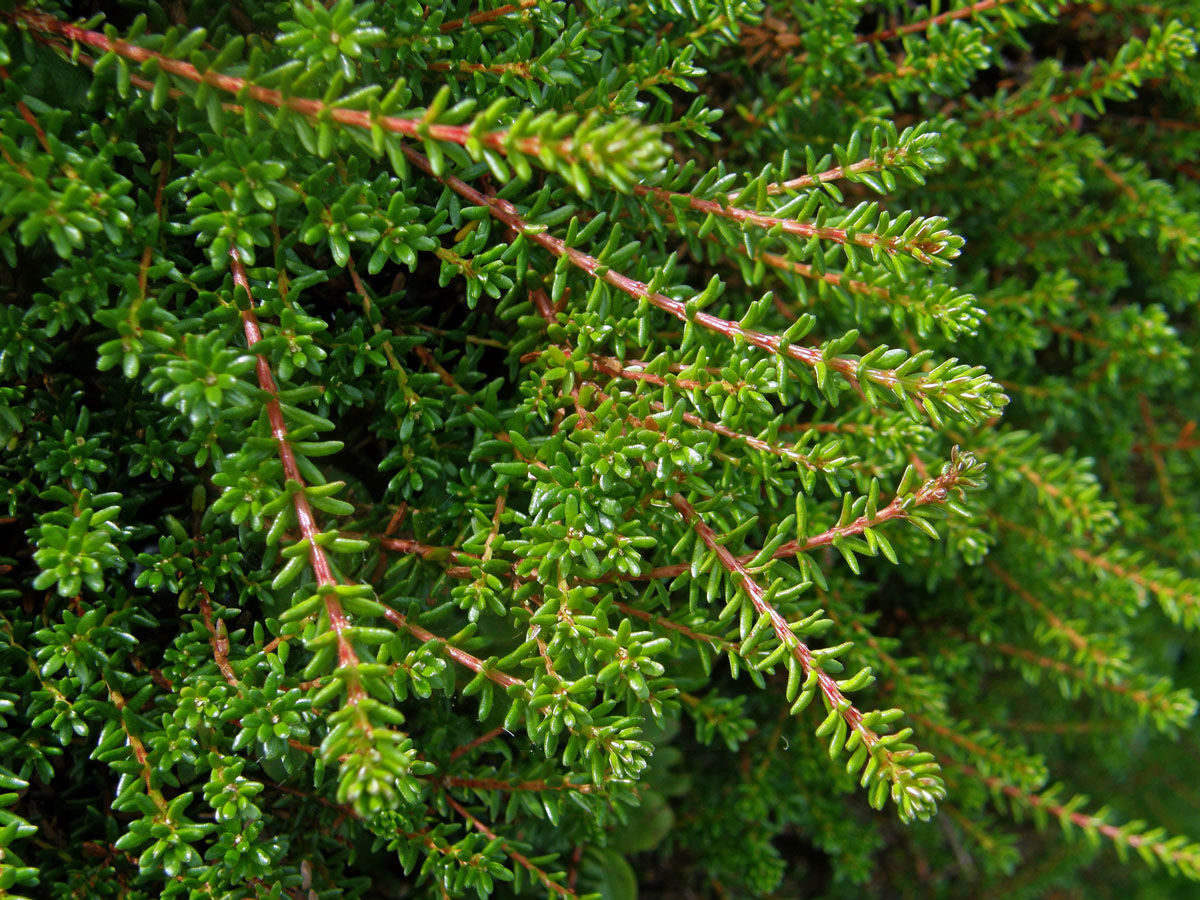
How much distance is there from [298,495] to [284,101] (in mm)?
593

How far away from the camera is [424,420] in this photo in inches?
63.9

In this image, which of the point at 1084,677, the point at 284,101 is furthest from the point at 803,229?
the point at 1084,677

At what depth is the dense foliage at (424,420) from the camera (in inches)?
52.5

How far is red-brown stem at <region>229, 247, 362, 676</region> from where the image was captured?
1.26 m

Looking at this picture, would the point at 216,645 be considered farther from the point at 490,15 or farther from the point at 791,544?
the point at 490,15

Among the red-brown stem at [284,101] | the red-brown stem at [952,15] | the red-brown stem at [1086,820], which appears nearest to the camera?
the red-brown stem at [284,101]

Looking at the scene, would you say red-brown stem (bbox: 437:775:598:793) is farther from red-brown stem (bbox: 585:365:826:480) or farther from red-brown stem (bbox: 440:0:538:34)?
red-brown stem (bbox: 440:0:538:34)

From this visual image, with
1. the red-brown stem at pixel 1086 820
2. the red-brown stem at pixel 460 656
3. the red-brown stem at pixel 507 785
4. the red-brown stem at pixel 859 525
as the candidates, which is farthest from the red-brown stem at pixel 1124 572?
the red-brown stem at pixel 460 656

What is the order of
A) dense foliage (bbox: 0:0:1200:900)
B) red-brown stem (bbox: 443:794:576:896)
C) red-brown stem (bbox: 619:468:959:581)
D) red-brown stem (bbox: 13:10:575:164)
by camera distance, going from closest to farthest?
red-brown stem (bbox: 13:10:575:164) → dense foliage (bbox: 0:0:1200:900) → red-brown stem (bbox: 619:468:959:581) → red-brown stem (bbox: 443:794:576:896)

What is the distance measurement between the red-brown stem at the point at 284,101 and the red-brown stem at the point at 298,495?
0.27m

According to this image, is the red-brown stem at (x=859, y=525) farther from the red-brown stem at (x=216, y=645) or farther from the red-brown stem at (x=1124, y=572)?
the red-brown stem at (x=1124, y=572)

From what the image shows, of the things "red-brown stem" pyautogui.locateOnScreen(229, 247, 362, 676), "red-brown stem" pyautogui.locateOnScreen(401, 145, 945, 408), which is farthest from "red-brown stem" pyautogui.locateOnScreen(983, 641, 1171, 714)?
"red-brown stem" pyautogui.locateOnScreen(229, 247, 362, 676)

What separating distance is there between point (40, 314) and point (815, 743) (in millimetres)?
2101

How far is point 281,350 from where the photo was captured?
144cm
